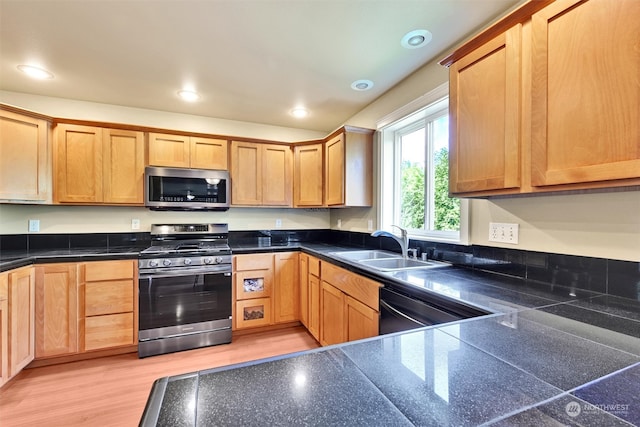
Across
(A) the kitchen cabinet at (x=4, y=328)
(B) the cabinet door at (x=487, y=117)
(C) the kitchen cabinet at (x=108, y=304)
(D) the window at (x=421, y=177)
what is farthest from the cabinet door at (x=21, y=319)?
(B) the cabinet door at (x=487, y=117)

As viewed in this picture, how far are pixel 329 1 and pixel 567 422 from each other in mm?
1846

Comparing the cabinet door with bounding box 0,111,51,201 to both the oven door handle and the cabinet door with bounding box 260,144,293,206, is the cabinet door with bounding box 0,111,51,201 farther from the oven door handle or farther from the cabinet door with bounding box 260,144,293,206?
the cabinet door with bounding box 260,144,293,206

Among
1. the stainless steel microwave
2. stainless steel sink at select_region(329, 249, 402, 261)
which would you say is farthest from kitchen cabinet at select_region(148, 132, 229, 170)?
stainless steel sink at select_region(329, 249, 402, 261)

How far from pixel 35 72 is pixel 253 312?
2743mm

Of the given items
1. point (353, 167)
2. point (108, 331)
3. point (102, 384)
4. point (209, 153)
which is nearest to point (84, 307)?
point (108, 331)

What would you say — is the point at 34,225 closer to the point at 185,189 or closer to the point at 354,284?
the point at 185,189

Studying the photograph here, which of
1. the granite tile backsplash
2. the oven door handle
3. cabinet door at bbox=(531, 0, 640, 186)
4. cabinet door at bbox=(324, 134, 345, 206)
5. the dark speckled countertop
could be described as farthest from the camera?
cabinet door at bbox=(324, 134, 345, 206)

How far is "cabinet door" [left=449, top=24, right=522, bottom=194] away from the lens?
1.21 metres

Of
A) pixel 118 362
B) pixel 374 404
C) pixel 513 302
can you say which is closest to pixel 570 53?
pixel 513 302

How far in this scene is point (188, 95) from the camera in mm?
2639

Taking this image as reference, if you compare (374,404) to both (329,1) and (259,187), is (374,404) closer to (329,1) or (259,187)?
(329,1)

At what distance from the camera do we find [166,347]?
246 centimetres

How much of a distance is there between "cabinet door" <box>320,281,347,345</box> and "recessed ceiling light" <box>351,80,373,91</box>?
1.75 metres

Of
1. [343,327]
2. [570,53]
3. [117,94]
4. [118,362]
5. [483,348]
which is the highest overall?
[117,94]
